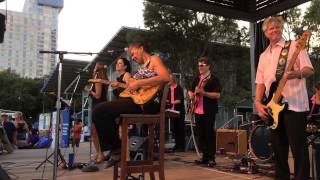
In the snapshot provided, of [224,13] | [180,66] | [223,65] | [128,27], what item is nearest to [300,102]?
[224,13]

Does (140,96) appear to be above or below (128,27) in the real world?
below

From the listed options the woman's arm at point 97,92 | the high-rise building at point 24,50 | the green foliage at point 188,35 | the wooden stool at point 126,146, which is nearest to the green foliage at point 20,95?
the high-rise building at point 24,50

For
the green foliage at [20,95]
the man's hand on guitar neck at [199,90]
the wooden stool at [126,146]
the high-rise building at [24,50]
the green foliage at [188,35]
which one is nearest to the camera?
the wooden stool at [126,146]

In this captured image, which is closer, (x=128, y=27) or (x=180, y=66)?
(x=180, y=66)

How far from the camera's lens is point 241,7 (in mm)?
7977

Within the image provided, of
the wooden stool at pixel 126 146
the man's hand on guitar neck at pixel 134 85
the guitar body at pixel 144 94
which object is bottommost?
the wooden stool at pixel 126 146

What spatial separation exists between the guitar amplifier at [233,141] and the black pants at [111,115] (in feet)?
13.1

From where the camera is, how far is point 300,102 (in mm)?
3350

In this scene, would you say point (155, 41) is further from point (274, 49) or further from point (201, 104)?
point (274, 49)

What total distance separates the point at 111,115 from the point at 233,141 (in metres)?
5.07

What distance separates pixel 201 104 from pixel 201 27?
→ 11420 mm

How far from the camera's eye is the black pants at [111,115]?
3.80 metres

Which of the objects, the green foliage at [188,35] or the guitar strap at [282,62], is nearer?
the guitar strap at [282,62]

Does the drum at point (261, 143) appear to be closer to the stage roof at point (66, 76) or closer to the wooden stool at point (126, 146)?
the wooden stool at point (126, 146)
